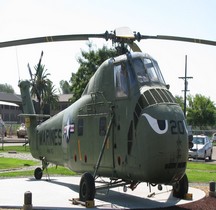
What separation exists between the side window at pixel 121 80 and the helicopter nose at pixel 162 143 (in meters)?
1.24

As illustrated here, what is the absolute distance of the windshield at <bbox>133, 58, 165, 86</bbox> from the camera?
10.2 m

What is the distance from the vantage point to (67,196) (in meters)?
12.1

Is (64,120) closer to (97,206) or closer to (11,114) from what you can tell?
(97,206)

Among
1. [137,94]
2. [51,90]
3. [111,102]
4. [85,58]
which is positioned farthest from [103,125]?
[51,90]

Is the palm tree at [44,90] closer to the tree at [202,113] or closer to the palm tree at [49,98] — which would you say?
the palm tree at [49,98]

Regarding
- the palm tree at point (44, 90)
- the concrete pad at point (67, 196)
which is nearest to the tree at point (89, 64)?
the palm tree at point (44, 90)

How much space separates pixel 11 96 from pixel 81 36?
113311mm

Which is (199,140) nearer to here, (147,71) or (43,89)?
(147,71)

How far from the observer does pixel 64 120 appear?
44.4ft

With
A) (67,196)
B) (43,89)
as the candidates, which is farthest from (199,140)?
(43,89)

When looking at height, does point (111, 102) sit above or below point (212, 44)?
below

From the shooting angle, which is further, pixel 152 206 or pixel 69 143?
pixel 69 143

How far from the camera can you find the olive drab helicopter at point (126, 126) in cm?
917

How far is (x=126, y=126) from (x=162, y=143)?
1.32 m
